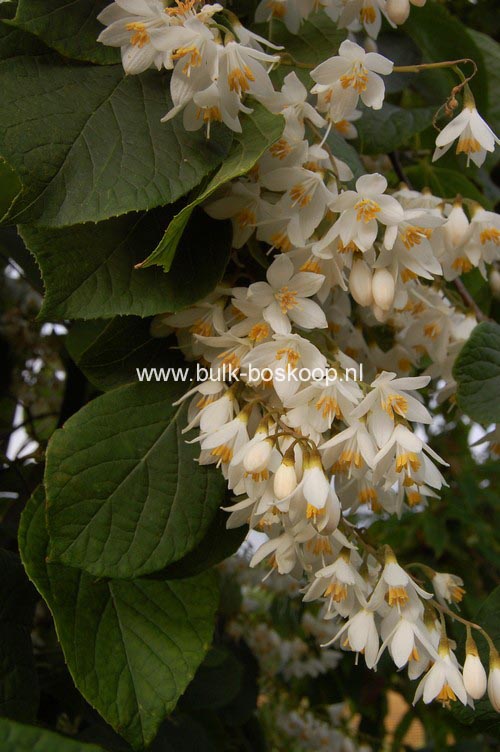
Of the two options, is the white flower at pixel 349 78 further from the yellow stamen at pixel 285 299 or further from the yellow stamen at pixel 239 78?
the yellow stamen at pixel 285 299

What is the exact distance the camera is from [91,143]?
0.77m

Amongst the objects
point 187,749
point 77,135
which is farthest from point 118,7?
point 187,749

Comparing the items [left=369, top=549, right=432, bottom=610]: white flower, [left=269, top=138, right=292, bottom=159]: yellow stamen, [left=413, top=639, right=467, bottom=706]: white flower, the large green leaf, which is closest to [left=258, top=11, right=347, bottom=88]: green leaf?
[left=269, top=138, right=292, bottom=159]: yellow stamen

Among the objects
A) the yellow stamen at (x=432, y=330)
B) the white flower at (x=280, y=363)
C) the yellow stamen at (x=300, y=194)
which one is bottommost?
the yellow stamen at (x=432, y=330)

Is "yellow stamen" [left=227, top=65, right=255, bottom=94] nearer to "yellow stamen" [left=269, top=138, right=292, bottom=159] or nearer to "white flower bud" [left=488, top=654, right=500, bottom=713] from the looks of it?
"yellow stamen" [left=269, top=138, right=292, bottom=159]

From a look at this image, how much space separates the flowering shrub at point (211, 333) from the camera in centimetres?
77

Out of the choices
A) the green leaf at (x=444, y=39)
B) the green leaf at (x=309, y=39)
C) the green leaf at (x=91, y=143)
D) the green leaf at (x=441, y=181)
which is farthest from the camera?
the green leaf at (x=441, y=181)

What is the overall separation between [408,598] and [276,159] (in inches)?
20.9

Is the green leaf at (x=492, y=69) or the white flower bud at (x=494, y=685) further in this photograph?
the green leaf at (x=492, y=69)

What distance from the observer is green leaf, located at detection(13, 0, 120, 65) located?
2.64 ft

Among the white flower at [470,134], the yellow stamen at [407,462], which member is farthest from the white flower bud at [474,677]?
the white flower at [470,134]

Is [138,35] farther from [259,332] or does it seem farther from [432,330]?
[432,330]

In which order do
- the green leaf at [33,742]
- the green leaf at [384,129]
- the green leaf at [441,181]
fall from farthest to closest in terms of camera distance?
the green leaf at [441,181]
the green leaf at [384,129]
the green leaf at [33,742]

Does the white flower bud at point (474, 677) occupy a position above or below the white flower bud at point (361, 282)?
below
